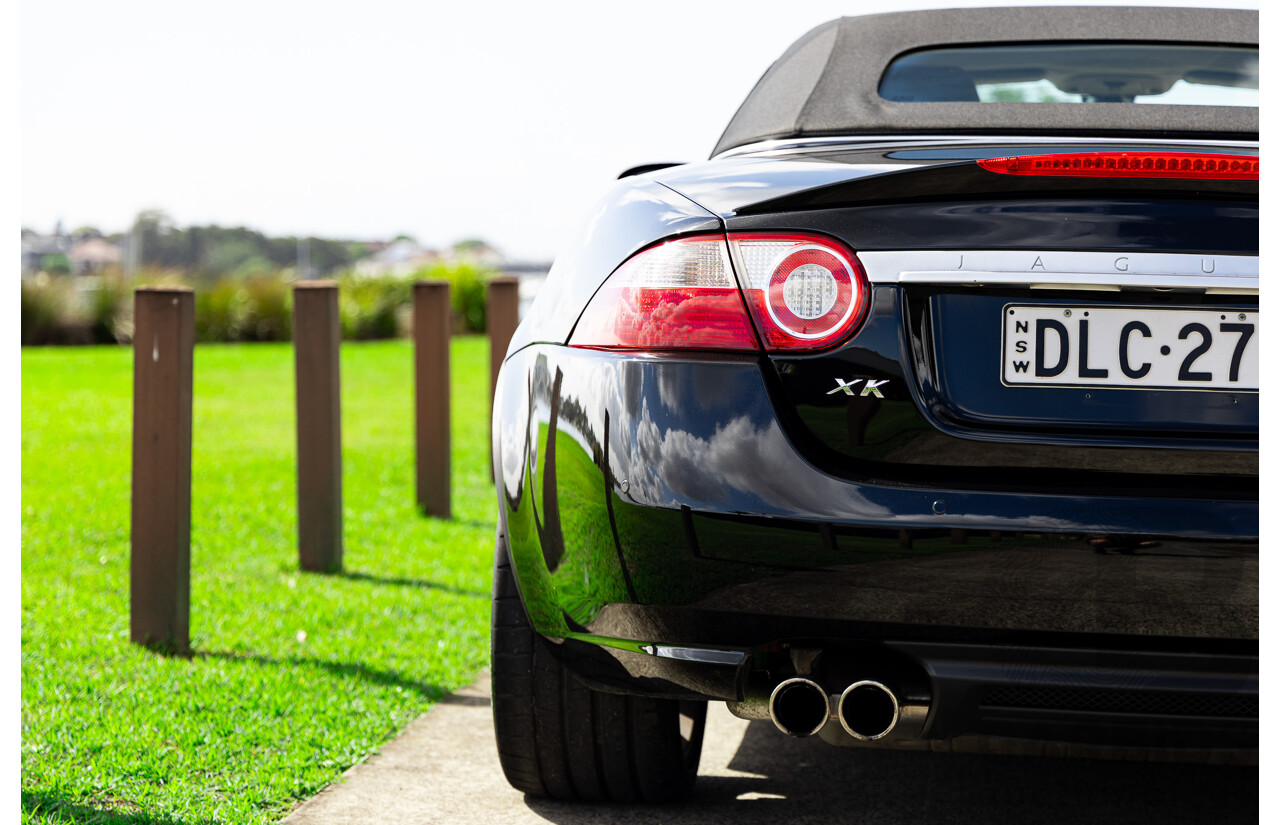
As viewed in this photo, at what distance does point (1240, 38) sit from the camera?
3.13 m

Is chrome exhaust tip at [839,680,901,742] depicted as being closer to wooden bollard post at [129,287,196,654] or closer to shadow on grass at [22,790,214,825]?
shadow on grass at [22,790,214,825]

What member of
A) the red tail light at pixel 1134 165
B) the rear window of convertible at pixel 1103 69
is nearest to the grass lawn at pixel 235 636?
the red tail light at pixel 1134 165

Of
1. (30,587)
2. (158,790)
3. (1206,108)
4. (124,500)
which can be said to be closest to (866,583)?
(1206,108)

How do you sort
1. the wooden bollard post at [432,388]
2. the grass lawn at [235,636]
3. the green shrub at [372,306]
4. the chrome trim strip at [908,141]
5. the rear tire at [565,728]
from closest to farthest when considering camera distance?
the chrome trim strip at [908,141] → the rear tire at [565,728] → the grass lawn at [235,636] → the wooden bollard post at [432,388] → the green shrub at [372,306]

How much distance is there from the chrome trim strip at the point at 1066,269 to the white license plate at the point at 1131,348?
43 mm

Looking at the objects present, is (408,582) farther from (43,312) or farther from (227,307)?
(227,307)

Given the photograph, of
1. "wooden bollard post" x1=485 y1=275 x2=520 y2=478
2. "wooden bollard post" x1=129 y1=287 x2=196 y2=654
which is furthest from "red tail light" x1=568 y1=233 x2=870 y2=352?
"wooden bollard post" x1=485 y1=275 x2=520 y2=478

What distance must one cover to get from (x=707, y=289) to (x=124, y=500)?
5.10 metres

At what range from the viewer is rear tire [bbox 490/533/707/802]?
2371mm

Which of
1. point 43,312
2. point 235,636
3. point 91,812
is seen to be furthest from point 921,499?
point 43,312

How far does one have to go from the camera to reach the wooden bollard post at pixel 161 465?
356 centimetres

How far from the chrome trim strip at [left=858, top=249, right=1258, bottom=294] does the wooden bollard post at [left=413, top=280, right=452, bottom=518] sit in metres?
4.25

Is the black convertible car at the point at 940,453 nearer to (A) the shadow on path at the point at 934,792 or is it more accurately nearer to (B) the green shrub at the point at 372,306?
(A) the shadow on path at the point at 934,792

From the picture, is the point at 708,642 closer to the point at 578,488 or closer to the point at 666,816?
the point at 578,488
